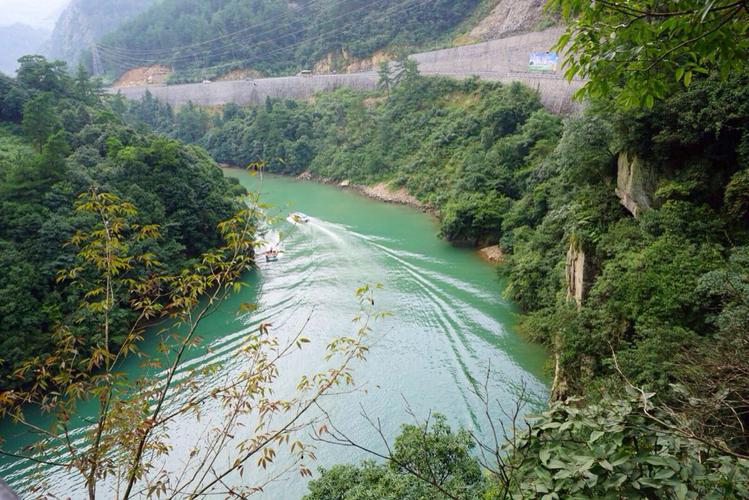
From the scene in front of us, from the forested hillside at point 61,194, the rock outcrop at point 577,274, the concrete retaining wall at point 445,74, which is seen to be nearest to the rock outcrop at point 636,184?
the rock outcrop at point 577,274

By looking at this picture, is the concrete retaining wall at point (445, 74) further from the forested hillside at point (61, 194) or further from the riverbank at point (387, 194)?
the forested hillside at point (61, 194)

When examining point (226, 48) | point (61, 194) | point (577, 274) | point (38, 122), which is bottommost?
point (577, 274)

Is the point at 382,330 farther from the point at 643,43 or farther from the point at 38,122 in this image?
the point at 38,122

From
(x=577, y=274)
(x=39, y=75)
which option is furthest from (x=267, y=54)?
(x=577, y=274)

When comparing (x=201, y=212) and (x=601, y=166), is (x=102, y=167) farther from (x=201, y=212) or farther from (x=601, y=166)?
(x=601, y=166)

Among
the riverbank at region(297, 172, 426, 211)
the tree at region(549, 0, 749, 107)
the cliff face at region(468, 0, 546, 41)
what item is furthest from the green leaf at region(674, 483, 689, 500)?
the cliff face at region(468, 0, 546, 41)
